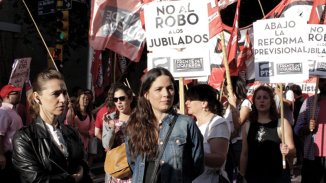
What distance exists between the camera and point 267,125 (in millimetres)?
6426

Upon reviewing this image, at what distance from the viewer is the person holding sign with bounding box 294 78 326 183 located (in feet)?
25.4

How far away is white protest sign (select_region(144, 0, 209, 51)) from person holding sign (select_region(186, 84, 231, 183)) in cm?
111

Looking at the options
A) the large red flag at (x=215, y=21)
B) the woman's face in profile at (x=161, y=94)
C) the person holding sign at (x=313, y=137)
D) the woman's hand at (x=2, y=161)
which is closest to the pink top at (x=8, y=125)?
the woman's hand at (x=2, y=161)

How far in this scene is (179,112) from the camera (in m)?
5.77

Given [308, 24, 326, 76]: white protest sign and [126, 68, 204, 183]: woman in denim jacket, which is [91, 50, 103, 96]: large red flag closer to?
[308, 24, 326, 76]: white protest sign

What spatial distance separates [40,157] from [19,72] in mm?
7282

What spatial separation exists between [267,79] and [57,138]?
13.1ft

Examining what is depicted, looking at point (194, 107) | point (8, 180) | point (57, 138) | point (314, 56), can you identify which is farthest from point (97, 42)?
point (57, 138)

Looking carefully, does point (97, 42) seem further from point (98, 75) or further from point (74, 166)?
point (74, 166)

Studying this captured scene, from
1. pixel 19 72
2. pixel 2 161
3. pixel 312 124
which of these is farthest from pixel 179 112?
pixel 19 72

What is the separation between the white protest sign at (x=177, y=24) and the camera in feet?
19.2

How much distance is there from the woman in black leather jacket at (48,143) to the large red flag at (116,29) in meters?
5.19

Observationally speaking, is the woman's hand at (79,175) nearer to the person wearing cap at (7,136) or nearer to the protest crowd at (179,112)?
the protest crowd at (179,112)

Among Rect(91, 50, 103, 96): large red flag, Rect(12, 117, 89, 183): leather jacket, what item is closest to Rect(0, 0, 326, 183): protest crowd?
Rect(12, 117, 89, 183): leather jacket
